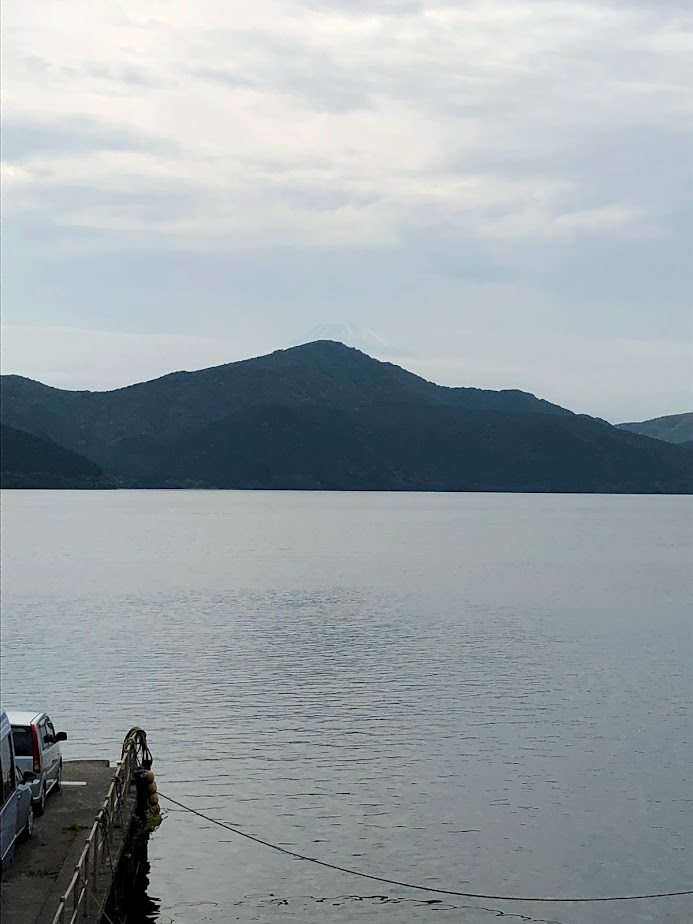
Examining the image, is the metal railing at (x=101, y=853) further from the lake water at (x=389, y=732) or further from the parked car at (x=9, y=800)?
the lake water at (x=389, y=732)

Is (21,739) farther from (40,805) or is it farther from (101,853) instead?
(101,853)

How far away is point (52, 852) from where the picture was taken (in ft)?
83.9

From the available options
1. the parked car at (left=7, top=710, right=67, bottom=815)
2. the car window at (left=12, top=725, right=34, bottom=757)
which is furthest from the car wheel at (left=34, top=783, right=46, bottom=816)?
the car window at (left=12, top=725, right=34, bottom=757)

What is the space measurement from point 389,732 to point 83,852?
2750 centimetres

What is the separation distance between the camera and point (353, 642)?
78250 mm

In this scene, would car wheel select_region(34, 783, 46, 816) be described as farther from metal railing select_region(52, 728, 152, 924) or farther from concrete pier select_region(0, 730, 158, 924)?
metal railing select_region(52, 728, 152, 924)

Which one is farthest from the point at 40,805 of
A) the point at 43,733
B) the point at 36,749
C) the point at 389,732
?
the point at 389,732

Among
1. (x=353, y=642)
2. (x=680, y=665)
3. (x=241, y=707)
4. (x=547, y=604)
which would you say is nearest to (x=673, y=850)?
(x=241, y=707)

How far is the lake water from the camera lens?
3222 cm

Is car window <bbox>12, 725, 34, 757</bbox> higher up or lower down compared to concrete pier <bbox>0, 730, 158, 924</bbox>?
higher up

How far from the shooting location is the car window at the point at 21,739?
Answer: 89.9 ft

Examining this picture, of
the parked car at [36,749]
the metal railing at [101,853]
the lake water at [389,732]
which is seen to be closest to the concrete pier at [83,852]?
the metal railing at [101,853]

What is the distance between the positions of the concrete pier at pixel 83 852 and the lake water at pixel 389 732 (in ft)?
7.83

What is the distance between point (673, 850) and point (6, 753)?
21272 mm
